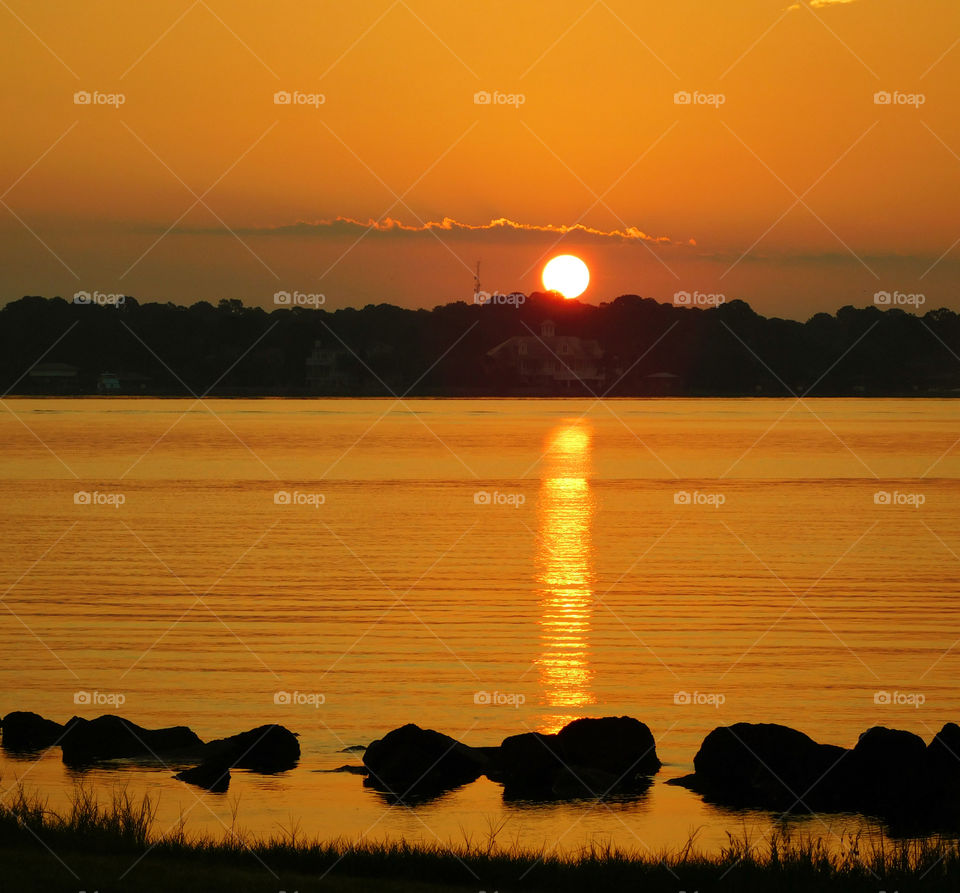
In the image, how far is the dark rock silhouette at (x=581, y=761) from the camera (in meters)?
24.0

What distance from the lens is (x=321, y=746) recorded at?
89.0ft

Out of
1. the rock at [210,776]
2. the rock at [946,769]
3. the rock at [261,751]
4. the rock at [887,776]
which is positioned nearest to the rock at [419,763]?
the rock at [261,751]

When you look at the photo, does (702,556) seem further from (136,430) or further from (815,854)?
(136,430)

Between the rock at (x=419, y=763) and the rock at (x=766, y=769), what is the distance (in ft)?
12.1

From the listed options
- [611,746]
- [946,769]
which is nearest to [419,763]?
[611,746]

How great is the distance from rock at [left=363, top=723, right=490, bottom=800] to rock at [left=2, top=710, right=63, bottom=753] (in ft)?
20.2

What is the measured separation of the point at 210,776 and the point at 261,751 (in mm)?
1292

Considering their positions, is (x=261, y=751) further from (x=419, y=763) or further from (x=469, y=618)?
(x=469, y=618)

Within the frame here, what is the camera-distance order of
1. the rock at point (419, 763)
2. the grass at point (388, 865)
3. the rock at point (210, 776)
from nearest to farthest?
1. the grass at point (388, 865)
2. the rock at point (210, 776)
3. the rock at point (419, 763)

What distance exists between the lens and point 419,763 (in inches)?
964

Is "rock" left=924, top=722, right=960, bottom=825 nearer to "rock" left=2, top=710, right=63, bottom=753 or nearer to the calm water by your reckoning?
the calm water

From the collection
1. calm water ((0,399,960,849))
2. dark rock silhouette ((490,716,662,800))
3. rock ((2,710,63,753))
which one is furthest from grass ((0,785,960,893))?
rock ((2,710,63,753))

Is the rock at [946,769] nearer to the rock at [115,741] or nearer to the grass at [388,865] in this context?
the grass at [388,865]

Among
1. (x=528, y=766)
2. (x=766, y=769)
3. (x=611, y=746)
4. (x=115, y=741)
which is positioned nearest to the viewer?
(x=766, y=769)
